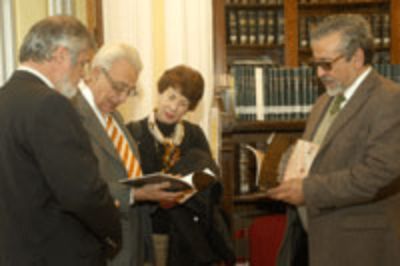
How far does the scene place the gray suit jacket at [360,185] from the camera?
2.22 meters

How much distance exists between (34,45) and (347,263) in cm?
154

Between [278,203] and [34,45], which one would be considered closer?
[34,45]

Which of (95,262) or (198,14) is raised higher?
(198,14)

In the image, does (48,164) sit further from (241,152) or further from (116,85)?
(241,152)

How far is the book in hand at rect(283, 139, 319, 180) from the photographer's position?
2.47m

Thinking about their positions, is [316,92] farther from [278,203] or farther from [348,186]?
[348,186]

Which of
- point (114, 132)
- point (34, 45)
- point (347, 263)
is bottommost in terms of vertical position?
point (347, 263)

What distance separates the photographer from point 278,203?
3951mm

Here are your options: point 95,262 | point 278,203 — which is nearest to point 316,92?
point 278,203

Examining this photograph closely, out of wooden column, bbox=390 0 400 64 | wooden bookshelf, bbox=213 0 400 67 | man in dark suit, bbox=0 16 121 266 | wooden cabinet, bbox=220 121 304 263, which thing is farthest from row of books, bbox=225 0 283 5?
man in dark suit, bbox=0 16 121 266

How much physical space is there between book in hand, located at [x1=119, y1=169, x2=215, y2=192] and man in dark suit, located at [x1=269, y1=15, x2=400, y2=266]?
0.36m

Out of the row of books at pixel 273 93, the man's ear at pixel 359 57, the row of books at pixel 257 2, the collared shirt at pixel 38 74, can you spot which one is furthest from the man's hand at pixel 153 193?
the row of books at pixel 257 2

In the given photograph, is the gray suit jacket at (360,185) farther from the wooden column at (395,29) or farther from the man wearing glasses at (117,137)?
the wooden column at (395,29)

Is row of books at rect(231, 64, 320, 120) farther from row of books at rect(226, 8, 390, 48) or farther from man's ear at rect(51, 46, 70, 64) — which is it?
man's ear at rect(51, 46, 70, 64)
